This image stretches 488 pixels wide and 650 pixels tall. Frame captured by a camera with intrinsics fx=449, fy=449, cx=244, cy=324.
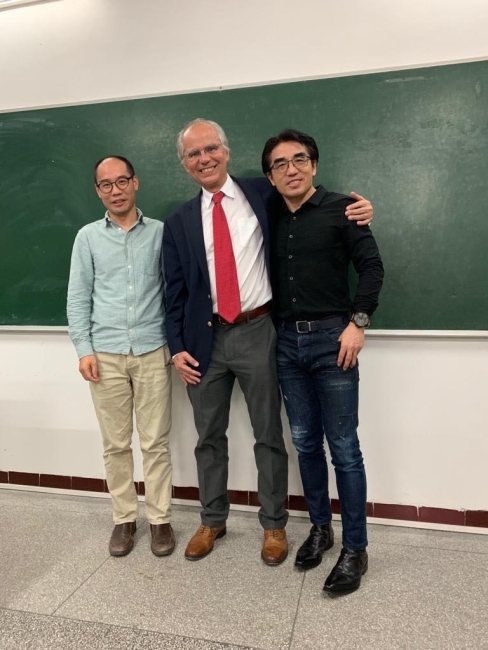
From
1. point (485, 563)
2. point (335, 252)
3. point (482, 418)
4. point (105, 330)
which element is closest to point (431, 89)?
point (335, 252)

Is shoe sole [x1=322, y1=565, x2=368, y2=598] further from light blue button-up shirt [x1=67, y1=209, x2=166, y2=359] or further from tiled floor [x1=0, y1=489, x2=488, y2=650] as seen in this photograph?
light blue button-up shirt [x1=67, y1=209, x2=166, y2=359]

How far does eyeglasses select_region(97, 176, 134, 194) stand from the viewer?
192 centimetres

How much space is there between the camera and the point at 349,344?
1.66 m

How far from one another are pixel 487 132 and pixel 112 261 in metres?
1.70

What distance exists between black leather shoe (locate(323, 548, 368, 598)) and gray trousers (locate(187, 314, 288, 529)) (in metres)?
0.32

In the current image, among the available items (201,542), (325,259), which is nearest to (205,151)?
(325,259)

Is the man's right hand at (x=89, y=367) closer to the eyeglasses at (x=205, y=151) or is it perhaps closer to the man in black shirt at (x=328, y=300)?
the man in black shirt at (x=328, y=300)

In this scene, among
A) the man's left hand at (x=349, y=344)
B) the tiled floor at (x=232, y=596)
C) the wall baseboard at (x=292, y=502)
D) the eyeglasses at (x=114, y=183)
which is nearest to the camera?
the tiled floor at (x=232, y=596)

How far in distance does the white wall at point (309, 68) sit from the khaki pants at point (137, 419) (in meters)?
0.31

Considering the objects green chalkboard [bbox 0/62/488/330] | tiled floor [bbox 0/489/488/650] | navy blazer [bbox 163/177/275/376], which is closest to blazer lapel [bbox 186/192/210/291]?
navy blazer [bbox 163/177/275/376]

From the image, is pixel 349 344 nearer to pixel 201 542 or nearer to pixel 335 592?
pixel 335 592

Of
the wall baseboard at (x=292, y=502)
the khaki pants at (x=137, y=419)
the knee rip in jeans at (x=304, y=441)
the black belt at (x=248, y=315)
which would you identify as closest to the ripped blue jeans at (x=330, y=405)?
the knee rip in jeans at (x=304, y=441)

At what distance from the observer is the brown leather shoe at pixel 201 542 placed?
1988mm

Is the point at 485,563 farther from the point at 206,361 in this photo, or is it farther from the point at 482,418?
the point at 206,361
